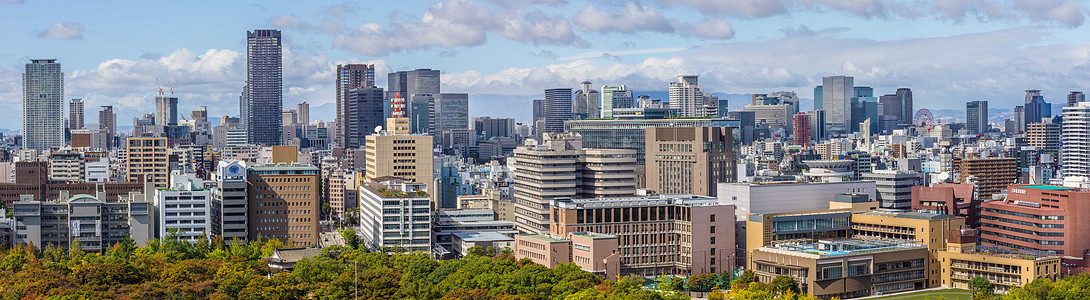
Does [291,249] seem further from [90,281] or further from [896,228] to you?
[896,228]

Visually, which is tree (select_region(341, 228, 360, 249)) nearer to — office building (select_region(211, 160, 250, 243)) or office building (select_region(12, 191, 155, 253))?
office building (select_region(211, 160, 250, 243))

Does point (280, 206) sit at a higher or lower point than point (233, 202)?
lower

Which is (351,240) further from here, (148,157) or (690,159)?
(148,157)

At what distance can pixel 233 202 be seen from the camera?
103 m

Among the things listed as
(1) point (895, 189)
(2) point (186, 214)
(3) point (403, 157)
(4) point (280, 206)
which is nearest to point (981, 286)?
(1) point (895, 189)

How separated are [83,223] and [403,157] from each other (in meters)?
39.8

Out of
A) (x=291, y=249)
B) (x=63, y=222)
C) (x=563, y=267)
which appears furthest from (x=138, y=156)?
(x=563, y=267)

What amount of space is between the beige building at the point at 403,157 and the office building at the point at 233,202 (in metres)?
28.8

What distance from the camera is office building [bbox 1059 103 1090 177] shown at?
183m

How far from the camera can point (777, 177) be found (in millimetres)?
110438

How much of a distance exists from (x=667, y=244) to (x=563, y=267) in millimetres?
16326

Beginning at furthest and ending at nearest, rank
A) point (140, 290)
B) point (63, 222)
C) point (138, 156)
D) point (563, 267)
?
point (138, 156)
point (63, 222)
point (563, 267)
point (140, 290)

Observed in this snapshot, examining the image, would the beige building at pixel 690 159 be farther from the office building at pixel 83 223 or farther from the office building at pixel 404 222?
the office building at pixel 83 223

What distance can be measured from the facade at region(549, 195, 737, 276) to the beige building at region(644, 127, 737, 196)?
83.9 ft
